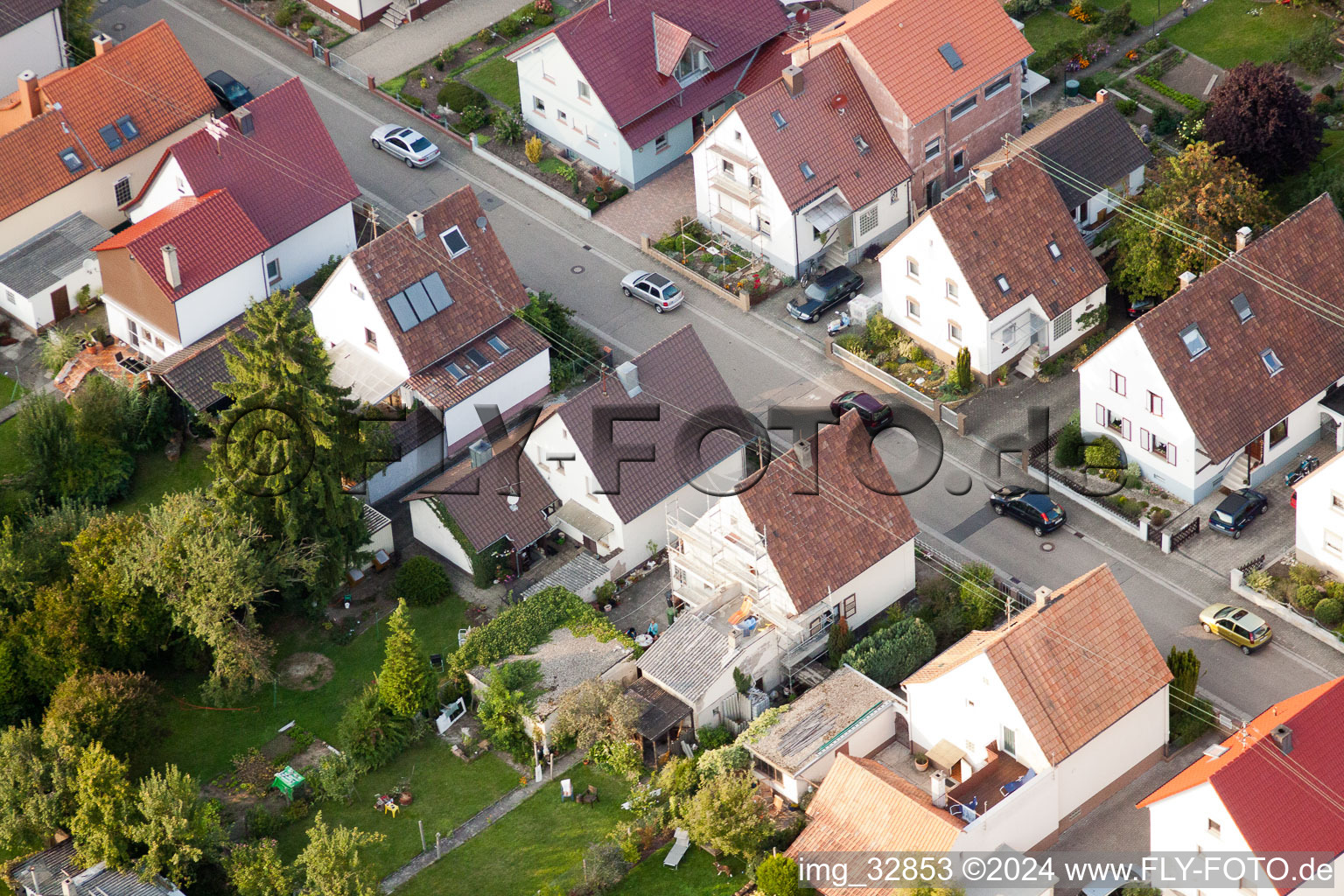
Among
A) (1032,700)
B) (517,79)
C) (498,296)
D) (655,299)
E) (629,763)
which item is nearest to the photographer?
(1032,700)

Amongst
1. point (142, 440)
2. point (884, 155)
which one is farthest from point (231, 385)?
point (884, 155)

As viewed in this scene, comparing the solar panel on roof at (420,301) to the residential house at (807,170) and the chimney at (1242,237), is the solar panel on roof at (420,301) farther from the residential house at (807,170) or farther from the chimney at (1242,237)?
the chimney at (1242,237)

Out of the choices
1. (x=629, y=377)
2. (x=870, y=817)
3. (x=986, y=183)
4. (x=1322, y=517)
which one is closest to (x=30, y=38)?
(x=629, y=377)

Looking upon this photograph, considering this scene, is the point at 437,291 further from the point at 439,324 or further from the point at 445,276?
the point at 439,324

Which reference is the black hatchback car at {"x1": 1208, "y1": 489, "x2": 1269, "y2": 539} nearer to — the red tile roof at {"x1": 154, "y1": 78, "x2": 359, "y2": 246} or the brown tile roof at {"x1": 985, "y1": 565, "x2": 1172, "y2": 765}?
the brown tile roof at {"x1": 985, "y1": 565, "x2": 1172, "y2": 765}

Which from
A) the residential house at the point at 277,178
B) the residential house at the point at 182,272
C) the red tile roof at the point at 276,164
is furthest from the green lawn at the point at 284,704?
the red tile roof at the point at 276,164

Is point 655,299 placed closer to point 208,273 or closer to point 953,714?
point 208,273
